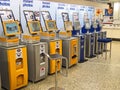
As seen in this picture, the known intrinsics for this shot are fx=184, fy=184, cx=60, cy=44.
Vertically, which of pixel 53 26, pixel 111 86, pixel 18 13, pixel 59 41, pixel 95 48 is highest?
pixel 18 13

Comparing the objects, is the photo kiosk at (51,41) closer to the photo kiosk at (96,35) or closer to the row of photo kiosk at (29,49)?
the row of photo kiosk at (29,49)

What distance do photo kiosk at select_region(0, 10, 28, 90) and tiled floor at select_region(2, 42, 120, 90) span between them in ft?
1.16

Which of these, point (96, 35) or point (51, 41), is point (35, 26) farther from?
point (96, 35)

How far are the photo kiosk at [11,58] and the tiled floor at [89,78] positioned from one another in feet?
1.16

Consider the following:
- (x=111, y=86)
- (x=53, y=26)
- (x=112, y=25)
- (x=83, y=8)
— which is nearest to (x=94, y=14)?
(x=83, y=8)

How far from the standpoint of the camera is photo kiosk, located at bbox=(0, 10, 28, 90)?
3.71m

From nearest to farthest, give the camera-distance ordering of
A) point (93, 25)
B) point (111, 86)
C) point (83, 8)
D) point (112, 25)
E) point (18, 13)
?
point (111, 86) → point (18, 13) → point (93, 25) → point (83, 8) → point (112, 25)

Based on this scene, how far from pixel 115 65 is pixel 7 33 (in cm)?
364

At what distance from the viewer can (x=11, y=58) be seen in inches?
146

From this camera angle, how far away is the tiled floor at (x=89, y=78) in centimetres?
411

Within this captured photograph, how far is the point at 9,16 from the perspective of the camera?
421cm

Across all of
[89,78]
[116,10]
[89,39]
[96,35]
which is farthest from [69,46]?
[116,10]

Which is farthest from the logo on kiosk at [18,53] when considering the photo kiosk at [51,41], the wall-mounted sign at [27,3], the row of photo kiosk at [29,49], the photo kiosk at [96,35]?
the photo kiosk at [96,35]

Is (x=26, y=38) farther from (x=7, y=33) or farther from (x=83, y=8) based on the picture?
(x=83, y=8)
